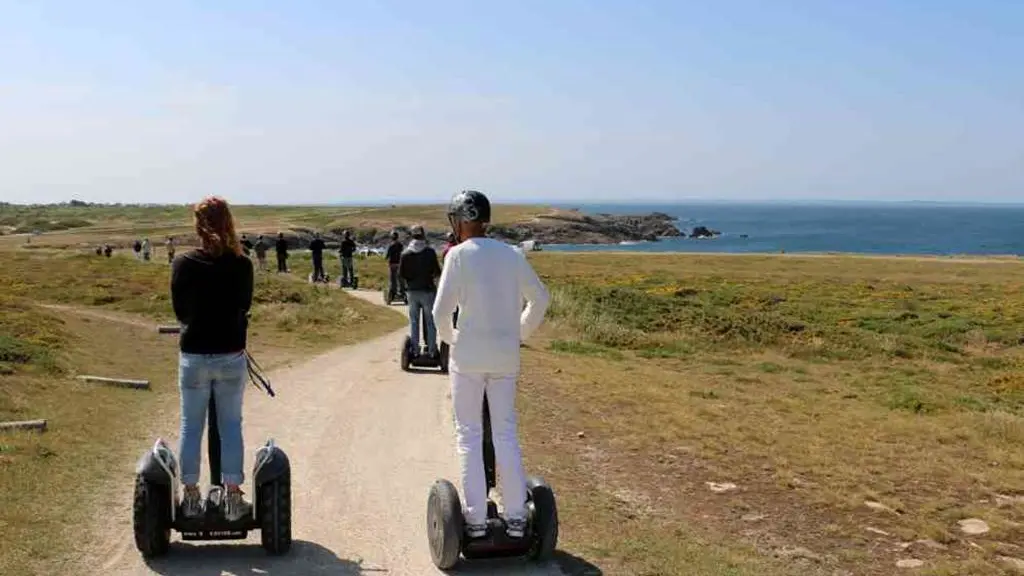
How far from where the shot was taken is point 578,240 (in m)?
152

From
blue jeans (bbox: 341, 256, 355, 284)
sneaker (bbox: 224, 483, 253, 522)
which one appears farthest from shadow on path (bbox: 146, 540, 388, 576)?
blue jeans (bbox: 341, 256, 355, 284)

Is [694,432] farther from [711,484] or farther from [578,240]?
[578,240]

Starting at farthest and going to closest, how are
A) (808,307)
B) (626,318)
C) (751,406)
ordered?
(808,307), (626,318), (751,406)

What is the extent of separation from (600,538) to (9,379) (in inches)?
399

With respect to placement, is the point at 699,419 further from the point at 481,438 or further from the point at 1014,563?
the point at 481,438

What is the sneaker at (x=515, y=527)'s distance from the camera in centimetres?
618

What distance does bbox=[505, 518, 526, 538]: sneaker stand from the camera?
6.18 m

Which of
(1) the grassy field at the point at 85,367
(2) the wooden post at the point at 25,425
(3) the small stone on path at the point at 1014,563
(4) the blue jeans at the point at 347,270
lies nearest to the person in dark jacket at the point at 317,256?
(4) the blue jeans at the point at 347,270

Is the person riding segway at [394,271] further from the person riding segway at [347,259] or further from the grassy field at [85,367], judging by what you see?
the person riding segway at [347,259]

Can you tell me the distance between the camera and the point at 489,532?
6.22 metres

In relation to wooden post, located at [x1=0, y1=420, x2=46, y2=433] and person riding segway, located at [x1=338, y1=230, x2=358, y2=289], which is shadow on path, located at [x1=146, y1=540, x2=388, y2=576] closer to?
wooden post, located at [x1=0, y1=420, x2=46, y2=433]

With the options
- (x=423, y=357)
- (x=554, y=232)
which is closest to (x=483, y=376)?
(x=423, y=357)

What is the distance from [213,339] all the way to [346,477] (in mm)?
3186

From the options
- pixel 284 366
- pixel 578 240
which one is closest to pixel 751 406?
pixel 284 366
